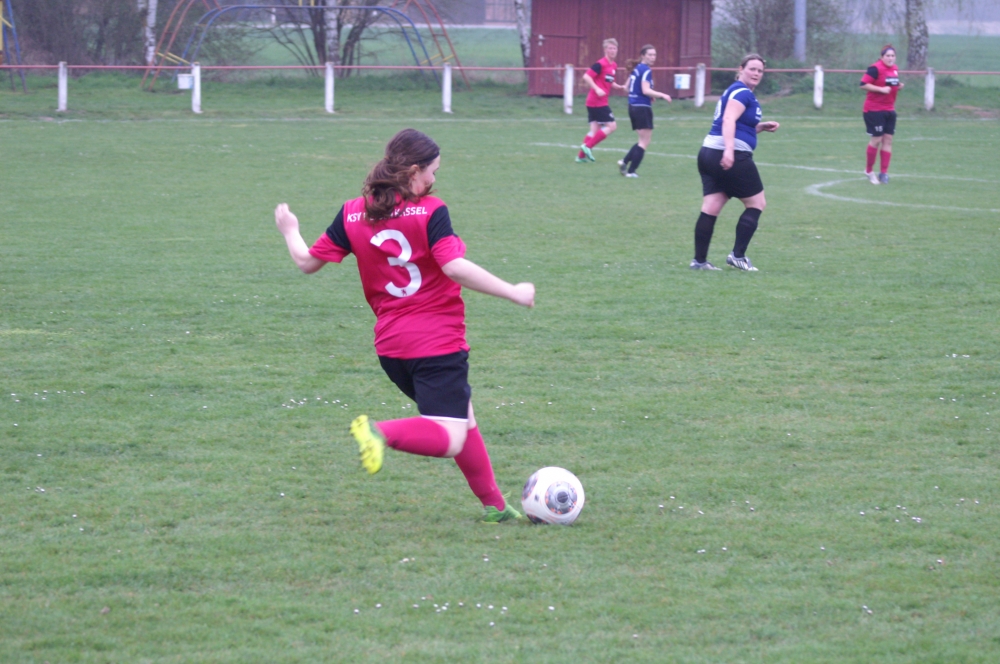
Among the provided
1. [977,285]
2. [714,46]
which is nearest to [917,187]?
[977,285]

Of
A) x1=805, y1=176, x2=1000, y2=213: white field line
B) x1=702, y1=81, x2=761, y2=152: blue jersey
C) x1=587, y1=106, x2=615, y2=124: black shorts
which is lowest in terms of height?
x1=805, y1=176, x2=1000, y2=213: white field line

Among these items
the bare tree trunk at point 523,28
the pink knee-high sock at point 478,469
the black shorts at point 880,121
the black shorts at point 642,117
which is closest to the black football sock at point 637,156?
the black shorts at point 642,117

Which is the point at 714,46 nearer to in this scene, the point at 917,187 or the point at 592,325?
the point at 917,187

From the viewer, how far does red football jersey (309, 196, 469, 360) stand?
3.91m

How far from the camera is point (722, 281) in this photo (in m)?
8.91

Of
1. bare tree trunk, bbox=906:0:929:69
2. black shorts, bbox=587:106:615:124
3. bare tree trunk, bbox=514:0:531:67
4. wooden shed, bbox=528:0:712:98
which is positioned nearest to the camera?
black shorts, bbox=587:106:615:124

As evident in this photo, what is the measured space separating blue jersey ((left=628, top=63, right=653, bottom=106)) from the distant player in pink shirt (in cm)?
1236

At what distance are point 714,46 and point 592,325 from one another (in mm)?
27389

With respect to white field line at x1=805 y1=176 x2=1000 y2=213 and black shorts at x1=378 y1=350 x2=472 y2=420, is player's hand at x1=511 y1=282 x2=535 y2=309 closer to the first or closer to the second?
black shorts at x1=378 y1=350 x2=472 y2=420

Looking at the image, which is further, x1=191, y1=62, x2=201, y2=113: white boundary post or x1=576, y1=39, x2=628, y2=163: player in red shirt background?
x1=191, y1=62, x2=201, y2=113: white boundary post

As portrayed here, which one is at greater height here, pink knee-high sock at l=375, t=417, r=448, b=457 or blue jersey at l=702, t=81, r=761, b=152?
blue jersey at l=702, t=81, r=761, b=152

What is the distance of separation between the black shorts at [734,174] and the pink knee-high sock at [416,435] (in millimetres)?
5721

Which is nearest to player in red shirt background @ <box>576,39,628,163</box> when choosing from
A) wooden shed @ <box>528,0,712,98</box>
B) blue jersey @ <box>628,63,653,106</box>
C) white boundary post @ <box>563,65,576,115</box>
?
blue jersey @ <box>628,63,653,106</box>

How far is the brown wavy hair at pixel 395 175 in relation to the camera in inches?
153
